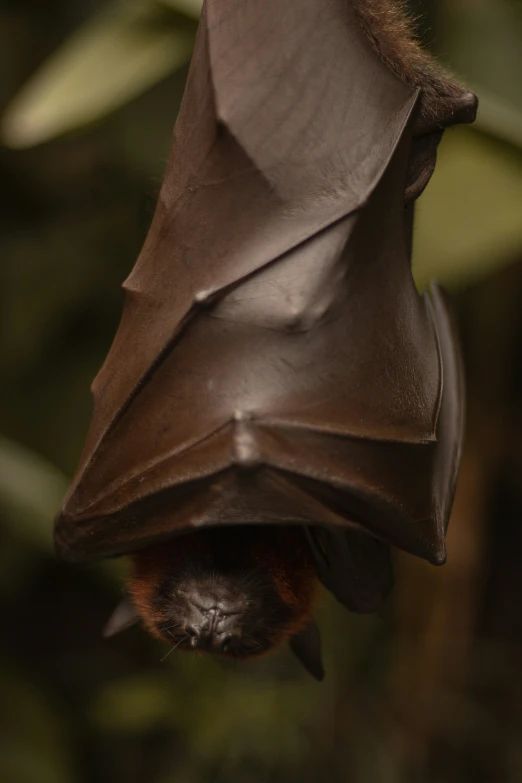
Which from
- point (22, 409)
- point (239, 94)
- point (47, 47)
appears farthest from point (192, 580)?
point (47, 47)

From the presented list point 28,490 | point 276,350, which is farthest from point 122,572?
point 276,350

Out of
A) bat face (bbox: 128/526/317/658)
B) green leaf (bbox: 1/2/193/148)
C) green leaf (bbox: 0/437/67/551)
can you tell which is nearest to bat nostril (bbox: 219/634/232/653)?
bat face (bbox: 128/526/317/658)

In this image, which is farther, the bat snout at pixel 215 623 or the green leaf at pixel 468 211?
the green leaf at pixel 468 211

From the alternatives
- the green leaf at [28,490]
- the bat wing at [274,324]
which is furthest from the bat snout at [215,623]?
the green leaf at [28,490]

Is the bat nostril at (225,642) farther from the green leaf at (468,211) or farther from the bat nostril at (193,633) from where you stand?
the green leaf at (468,211)

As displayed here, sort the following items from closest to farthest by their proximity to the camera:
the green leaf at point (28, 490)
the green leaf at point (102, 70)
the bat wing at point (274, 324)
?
the bat wing at point (274, 324), the green leaf at point (102, 70), the green leaf at point (28, 490)

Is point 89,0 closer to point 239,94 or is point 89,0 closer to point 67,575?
point 239,94
